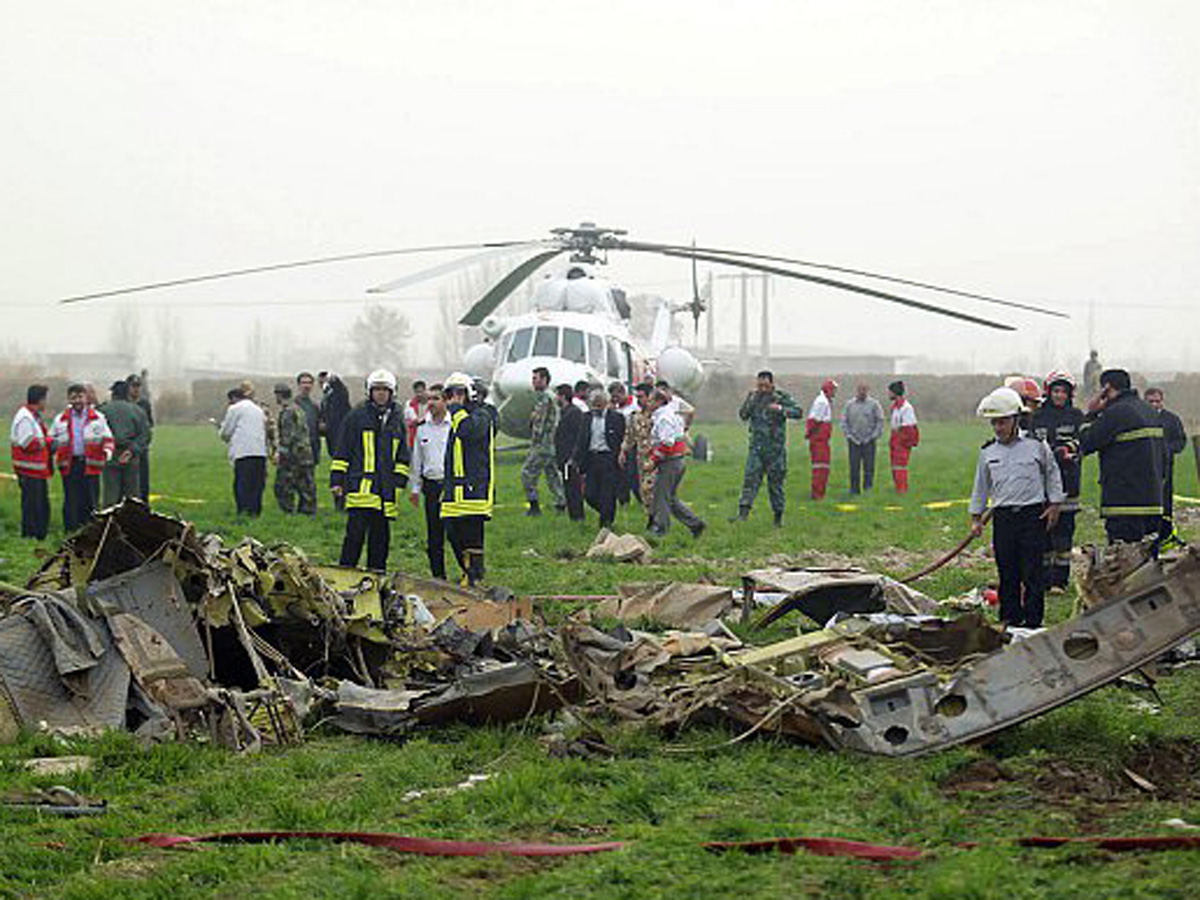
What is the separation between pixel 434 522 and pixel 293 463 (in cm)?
647

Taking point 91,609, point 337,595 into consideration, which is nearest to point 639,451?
point 337,595

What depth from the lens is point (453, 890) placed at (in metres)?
5.35

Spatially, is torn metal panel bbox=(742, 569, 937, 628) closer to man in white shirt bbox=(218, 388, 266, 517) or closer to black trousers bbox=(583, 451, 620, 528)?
black trousers bbox=(583, 451, 620, 528)

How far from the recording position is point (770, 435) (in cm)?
1970

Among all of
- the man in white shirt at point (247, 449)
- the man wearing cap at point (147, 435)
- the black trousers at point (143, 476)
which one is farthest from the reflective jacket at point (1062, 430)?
the black trousers at point (143, 476)

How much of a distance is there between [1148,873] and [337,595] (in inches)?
216

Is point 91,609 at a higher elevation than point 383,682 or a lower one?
higher

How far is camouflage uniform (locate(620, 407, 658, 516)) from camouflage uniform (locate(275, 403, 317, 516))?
4.07 m

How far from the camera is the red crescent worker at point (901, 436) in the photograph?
2481cm

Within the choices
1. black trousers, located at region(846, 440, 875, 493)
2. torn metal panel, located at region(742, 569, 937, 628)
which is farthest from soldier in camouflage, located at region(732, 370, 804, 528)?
torn metal panel, located at region(742, 569, 937, 628)

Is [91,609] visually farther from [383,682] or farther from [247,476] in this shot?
[247,476]

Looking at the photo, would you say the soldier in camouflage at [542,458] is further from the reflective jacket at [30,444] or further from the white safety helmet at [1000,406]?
the white safety helmet at [1000,406]

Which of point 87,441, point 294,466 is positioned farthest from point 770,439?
point 87,441

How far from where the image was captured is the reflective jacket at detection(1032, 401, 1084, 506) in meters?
12.8
